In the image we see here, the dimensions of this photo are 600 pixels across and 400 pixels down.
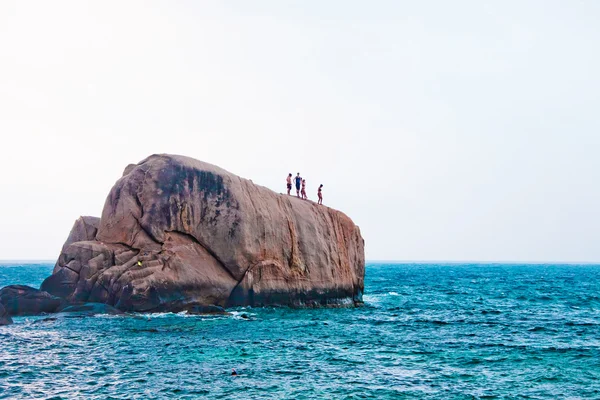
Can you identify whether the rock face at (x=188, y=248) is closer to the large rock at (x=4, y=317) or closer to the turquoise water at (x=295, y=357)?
the turquoise water at (x=295, y=357)

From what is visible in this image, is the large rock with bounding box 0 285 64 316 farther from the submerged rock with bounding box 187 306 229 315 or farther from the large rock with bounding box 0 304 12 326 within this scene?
the submerged rock with bounding box 187 306 229 315

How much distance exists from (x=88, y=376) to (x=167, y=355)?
369 cm

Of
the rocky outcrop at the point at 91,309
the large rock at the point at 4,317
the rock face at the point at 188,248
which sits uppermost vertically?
the rock face at the point at 188,248

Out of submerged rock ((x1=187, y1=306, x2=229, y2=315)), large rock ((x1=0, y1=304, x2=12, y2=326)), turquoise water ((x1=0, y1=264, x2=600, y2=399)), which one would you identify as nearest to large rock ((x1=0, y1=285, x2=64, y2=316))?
large rock ((x1=0, y1=304, x2=12, y2=326))

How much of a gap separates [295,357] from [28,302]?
17.5 metres

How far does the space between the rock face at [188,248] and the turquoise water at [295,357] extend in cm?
182

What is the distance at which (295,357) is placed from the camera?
22703mm

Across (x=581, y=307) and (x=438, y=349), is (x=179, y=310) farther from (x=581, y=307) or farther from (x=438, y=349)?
(x=581, y=307)

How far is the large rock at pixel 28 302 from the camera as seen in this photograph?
32.0 meters

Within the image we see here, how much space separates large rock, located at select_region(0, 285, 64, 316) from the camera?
32031mm

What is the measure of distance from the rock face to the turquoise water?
5.97 feet

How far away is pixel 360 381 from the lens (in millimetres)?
19328

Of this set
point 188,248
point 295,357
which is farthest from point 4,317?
point 295,357

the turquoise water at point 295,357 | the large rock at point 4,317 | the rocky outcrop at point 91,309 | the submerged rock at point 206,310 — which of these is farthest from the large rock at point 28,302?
the submerged rock at point 206,310
